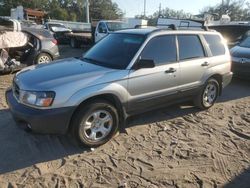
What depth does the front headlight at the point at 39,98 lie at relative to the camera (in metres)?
4.11

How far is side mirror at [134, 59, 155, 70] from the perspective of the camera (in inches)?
189

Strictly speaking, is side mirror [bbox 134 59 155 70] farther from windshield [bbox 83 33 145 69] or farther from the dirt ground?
the dirt ground

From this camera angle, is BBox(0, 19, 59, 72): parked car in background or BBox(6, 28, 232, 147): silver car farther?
BBox(0, 19, 59, 72): parked car in background

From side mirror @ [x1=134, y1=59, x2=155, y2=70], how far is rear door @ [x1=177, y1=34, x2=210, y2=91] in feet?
3.33

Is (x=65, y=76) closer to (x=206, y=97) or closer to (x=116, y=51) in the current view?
(x=116, y=51)

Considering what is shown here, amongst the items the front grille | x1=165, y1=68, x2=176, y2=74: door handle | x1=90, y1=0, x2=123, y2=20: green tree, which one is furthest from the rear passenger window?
x1=90, y1=0, x2=123, y2=20: green tree

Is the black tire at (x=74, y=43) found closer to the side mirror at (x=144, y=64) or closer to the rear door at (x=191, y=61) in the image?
the rear door at (x=191, y=61)

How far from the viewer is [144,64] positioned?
15.8 feet

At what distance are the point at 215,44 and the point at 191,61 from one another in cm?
109

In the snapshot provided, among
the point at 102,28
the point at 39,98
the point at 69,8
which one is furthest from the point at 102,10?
the point at 39,98

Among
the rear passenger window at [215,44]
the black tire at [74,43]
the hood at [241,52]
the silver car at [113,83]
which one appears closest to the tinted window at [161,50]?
the silver car at [113,83]

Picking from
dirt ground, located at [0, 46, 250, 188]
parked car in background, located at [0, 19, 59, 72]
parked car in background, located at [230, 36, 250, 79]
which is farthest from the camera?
parked car in background, located at [230, 36, 250, 79]

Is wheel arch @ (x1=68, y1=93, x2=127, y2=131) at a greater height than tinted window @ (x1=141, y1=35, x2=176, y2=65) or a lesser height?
lesser

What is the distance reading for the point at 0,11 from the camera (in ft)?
176
